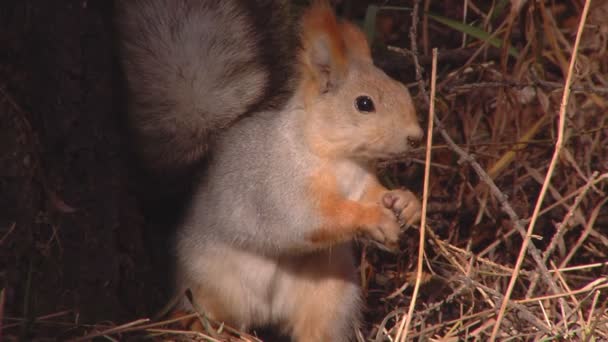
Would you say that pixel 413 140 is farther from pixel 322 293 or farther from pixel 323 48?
pixel 322 293

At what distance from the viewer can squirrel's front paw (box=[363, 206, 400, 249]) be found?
1446 millimetres

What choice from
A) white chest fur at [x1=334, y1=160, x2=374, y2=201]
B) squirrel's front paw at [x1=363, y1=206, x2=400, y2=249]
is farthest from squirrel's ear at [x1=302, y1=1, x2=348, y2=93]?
squirrel's front paw at [x1=363, y1=206, x2=400, y2=249]

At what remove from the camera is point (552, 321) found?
1588 millimetres

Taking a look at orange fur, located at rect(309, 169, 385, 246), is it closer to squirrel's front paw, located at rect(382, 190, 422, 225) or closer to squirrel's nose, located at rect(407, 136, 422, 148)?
squirrel's front paw, located at rect(382, 190, 422, 225)

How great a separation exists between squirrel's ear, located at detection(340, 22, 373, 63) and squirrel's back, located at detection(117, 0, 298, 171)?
0.32 feet

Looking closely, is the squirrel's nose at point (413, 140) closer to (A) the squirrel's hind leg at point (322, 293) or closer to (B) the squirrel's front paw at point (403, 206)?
(B) the squirrel's front paw at point (403, 206)

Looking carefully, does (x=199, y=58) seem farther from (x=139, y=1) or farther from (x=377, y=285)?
(x=377, y=285)

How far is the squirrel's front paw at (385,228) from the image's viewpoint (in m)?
1.45

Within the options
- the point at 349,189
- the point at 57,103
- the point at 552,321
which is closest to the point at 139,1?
the point at 57,103

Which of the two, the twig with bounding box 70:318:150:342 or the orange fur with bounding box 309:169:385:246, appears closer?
the twig with bounding box 70:318:150:342

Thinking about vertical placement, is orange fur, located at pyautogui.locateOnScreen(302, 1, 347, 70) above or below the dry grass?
above

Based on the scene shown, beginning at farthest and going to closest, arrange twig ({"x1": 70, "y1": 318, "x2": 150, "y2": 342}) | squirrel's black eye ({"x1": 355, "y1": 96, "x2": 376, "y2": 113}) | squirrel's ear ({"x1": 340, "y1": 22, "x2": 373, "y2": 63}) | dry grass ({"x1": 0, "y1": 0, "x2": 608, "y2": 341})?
dry grass ({"x1": 0, "y1": 0, "x2": 608, "y2": 341}) → squirrel's ear ({"x1": 340, "y1": 22, "x2": 373, "y2": 63}) → squirrel's black eye ({"x1": 355, "y1": 96, "x2": 376, "y2": 113}) → twig ({"x1": 70, "y1": 318, "x2": 150, "y2": 342})

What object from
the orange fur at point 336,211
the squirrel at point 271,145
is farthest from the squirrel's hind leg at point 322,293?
the orange fur at point 336,211

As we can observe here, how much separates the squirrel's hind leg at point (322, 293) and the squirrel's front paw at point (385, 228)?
0.17 m
